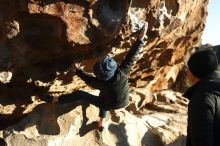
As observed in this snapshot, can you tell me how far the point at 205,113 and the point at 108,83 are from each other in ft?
7.54

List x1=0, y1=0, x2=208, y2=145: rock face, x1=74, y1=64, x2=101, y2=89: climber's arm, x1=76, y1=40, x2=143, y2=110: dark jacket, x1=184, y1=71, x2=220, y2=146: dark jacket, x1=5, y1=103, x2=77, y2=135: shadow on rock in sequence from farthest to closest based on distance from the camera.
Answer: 1. x1=74, y1=64, x2=101, y2=89: climber's arm
2. x1=76, y1=40, x2=143, y2=110: dark jacket
3. x1=5, y1=103, x2=77, y2=135: shadow on rock
4. x1=0, y1=0, x2=208, y2=145: rock face
5. x1=184, y1=71, x2=220, y2=146: dark jacket

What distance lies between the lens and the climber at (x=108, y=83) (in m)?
6.02

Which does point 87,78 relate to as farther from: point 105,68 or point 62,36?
point 62,36

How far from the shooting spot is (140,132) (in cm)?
670

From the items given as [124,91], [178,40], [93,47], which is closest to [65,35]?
[93,47]

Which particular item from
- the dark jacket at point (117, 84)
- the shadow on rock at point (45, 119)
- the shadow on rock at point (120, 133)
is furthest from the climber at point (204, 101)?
the shadow on rock at point (45, 119)

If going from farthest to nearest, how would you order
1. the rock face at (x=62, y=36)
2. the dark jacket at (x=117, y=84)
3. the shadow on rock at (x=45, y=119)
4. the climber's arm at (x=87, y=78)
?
the climber's arm at (x=87, y=78)
the dark jacket at (x=117, y=84)
the shadow on rock at (x=45, y=119)
the rock face at (x=62, y=36)

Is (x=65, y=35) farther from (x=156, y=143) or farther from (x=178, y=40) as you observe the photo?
(x=178, y=40)

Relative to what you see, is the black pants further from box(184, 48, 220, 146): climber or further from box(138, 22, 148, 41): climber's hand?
box(184, 48, 220, 146): climber

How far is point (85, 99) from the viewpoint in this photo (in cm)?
664

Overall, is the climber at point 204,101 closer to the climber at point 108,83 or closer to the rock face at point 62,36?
the climber at point 108,83

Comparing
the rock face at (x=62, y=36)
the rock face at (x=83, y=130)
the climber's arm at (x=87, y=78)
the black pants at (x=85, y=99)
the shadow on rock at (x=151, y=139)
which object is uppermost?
the rock face at (x=62, y=36)

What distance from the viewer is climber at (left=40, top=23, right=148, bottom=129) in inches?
237

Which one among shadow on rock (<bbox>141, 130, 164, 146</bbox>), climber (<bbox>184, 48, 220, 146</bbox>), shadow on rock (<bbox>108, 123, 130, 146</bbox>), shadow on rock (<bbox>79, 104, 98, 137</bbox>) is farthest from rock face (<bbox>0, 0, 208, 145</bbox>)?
climber (<bbox>184, 48, 220, 146</bbox>)
